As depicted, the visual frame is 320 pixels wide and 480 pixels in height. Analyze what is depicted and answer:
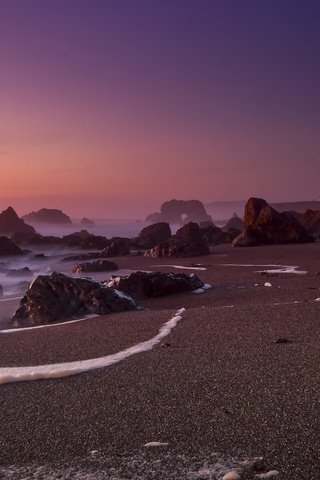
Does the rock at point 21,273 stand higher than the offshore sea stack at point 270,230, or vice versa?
the offshore sea stack at point 270,230

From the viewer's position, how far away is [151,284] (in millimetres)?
10609

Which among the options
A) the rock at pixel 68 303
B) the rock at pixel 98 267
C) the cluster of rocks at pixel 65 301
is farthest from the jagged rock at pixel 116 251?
the rock at pixel 68 303

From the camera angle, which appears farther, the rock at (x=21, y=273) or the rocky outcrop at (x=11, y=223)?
the rocky outcrop at (x=11, y=223)

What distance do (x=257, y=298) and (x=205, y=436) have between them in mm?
5894

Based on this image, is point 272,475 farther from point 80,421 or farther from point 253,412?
point 80,421

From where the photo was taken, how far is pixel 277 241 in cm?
2588

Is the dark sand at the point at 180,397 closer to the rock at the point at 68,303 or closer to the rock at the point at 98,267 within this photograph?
the rock at the point at 68,303

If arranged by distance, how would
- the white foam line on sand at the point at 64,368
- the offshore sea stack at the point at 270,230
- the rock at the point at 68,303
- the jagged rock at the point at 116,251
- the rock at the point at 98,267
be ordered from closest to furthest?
the white foam line on sand at the point at 64,368 < the rock at the point at 68,303 < the rock at the point at 98,267 < the offshore sea stack at the point at 270,230 < the jagged rock at the point at 116,251

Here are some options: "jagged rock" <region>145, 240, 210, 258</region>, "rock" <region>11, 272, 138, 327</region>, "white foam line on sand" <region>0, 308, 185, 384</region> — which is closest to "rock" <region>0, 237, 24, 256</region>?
"jagged rock" <region>145, 240, 210, 258</region>

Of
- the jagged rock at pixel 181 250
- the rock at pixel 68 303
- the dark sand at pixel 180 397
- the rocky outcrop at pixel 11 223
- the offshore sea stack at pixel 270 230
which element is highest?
the rocky outcrop at pixel 11 223

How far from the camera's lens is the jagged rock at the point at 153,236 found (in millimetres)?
36562

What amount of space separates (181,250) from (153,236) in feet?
50.9

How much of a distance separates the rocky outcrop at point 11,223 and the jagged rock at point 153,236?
3258 cm

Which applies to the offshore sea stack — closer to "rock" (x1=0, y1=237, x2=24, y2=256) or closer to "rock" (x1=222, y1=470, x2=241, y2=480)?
"rock" (x1=0, y1=237, x2=24, y2=256)
